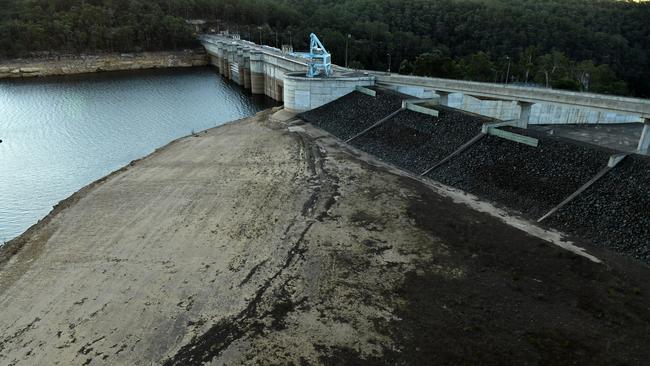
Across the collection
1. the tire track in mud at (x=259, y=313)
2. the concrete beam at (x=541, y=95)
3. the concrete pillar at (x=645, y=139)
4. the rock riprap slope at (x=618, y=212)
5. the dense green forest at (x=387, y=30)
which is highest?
the dense green forest at (x=387, y=30)

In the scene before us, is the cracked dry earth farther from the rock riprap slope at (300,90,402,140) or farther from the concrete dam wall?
the rock riprap slope at (300,90,402,140)

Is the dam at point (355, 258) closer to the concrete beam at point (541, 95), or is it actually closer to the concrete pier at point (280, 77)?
the concrete beam at point (541, 95)

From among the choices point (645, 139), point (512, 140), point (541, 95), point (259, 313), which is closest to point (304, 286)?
point (259, 313)

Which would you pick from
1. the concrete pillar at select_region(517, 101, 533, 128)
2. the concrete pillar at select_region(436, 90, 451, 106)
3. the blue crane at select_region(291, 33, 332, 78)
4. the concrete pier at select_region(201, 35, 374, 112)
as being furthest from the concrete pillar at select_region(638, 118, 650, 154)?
→ the blue crane at select_region(291, 33, 332, 78)

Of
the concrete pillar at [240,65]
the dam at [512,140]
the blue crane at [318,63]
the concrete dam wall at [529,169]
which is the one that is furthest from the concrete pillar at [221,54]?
the concrete dam wall at [529,169]

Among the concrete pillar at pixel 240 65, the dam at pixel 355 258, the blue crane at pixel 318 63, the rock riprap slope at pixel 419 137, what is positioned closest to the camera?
the dam at pixel 355 258

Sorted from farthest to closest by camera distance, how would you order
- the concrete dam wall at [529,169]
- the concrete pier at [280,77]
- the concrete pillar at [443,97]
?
the concrete pier at [280,77]
the concrete pillar at [443,97]
the concrete dam wall at [529,169]

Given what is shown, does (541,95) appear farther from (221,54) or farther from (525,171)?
(221,54)
